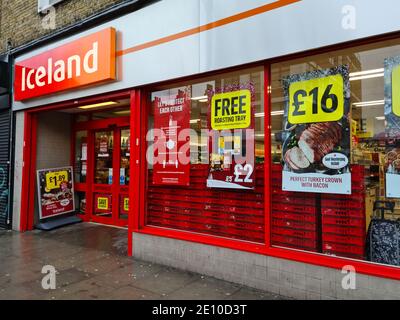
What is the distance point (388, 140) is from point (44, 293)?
443cm

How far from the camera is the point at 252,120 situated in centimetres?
459

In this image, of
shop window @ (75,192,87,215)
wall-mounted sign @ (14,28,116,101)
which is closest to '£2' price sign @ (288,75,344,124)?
wall-mounted sign @ (14,28,116,101)

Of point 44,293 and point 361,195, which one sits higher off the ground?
point 361,195

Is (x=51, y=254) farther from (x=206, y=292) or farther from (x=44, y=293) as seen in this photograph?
(x=206, y=292)

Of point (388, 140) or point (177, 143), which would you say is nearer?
point (388, 140)

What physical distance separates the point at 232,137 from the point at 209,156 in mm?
492

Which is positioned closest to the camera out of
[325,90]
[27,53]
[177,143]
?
[325,90]

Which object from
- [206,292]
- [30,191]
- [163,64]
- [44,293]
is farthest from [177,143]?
[30,191]

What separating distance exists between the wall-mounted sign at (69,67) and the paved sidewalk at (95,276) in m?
3.05

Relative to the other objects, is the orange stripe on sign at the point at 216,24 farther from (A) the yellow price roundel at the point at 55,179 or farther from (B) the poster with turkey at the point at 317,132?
(A) the yellow price roundel at the point at 55,179

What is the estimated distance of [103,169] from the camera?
833 cm

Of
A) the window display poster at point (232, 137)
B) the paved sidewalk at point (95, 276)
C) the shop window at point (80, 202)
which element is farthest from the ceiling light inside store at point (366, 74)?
the shop window at point (80, 202)
